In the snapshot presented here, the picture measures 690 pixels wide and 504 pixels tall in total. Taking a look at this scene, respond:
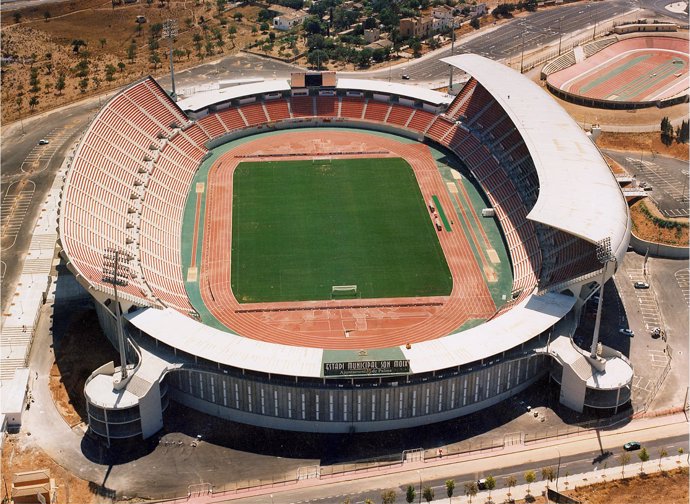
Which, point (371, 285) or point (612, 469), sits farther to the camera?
point (371, 285)

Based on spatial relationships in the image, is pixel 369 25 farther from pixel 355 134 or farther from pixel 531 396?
pixel 531 396

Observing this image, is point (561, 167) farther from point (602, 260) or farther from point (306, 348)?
point (306, 348)

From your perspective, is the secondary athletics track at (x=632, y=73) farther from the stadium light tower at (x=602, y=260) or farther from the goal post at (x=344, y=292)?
the stadium light tower at (x=602, y=260)

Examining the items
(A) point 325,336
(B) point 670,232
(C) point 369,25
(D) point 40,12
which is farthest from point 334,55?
(A) point 325,336

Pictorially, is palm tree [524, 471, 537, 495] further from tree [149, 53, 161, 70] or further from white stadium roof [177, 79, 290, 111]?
tree [149, 53, 161, 70]

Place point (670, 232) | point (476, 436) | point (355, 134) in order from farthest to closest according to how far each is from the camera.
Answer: point (355, 134) < point (670, 232) < point (476, 436)

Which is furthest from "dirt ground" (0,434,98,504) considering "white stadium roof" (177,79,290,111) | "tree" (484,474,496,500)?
"white stadium roof" (177,79,290,111)
